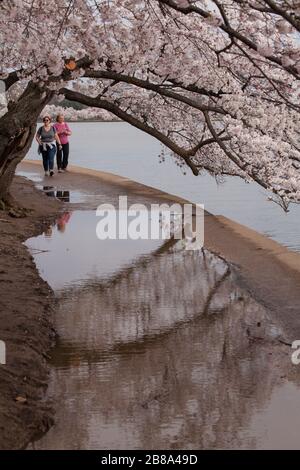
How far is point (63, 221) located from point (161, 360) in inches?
333

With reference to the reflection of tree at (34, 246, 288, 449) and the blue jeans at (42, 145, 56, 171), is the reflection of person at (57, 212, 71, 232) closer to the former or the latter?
the reflection of tree at (34, 246, 288, 449)

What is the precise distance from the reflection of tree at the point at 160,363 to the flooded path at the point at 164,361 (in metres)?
0.01

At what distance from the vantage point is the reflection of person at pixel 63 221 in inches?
596

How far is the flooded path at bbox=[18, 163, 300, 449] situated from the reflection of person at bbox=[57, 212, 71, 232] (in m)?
2.79

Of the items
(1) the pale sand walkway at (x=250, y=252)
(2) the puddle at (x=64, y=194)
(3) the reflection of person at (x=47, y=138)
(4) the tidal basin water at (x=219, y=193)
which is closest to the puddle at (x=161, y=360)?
(1) the pale sand walkway at (x=250, y=252)

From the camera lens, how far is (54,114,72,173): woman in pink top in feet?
77.2

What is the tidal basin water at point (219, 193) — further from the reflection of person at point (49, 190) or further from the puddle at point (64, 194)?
the reflection of person at point (49, 190)

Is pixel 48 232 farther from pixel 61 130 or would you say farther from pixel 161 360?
pixel 61 130

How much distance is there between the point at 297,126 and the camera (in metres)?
12.8

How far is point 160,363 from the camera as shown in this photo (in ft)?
25.3

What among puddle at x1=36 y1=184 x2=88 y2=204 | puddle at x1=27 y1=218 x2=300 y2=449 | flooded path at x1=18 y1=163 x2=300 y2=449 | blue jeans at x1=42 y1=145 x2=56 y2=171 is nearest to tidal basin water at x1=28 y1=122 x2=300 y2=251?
puddle at x1=36 y1=184 x2=88 y2=204

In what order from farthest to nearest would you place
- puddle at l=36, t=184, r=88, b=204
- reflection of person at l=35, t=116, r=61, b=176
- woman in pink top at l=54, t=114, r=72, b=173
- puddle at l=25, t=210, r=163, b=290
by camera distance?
woman in pink top at l=54, t=114, r=72, b=173 < reflection of person at l=35, t=116, r=61, b=176 < puddle at l=36, t=184, r=88, b=204 < puddle at l=25, t=210, r=163, b=290

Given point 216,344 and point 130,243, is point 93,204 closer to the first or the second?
point 130,243

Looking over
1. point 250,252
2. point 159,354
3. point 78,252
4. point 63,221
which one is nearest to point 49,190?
point 63,221
